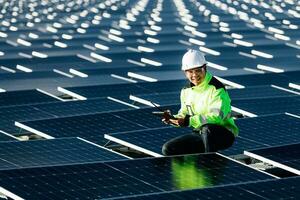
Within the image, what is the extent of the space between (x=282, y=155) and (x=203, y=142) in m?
1.73

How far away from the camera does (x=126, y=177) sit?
21484 mm

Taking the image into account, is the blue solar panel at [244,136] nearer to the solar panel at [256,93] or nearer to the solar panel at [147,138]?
the solar panel at [147,138]

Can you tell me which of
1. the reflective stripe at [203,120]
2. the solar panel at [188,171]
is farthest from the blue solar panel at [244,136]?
the solar panel at [188,171]

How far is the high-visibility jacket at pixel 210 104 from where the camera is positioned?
23078 mm

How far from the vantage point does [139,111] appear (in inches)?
1185

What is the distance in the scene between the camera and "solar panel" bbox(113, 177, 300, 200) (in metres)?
19.6

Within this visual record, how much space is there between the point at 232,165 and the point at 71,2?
315 ft

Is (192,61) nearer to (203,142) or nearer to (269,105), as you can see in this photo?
(203,142)

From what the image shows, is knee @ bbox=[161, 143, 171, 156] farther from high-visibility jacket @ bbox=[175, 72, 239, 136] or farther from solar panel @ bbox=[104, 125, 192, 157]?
high-visibility jacket @ bbox=[175, 72, 239, 136]

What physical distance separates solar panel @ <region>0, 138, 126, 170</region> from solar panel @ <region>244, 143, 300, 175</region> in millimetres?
2970

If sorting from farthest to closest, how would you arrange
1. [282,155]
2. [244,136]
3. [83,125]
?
[83,125] → [244,136] → [282,155]

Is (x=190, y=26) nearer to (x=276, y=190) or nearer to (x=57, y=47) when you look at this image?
(x=57, y=47)

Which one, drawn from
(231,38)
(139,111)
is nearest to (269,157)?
(139,111)

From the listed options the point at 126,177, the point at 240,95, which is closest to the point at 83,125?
the point at 126,177
